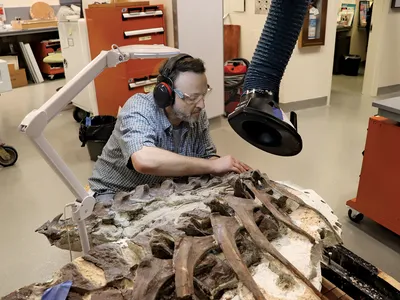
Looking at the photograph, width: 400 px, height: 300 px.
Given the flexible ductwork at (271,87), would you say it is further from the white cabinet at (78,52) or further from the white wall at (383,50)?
the white wall at (383,50)

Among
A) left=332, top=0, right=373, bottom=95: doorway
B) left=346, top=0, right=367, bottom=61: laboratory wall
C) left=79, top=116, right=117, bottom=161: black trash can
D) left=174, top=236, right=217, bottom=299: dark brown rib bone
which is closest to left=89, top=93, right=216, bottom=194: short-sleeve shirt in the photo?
left=174, top=236, right=217, bottom=299: dark brown rib bone

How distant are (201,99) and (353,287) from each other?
99 centimetres

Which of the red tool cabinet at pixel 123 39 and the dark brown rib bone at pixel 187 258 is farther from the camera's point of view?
the red tool cabinet at pixel 123 39

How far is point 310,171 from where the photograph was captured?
11.1 ft

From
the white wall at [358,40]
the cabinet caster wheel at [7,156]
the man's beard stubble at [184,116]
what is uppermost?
the man's beard stubble at [184,116]

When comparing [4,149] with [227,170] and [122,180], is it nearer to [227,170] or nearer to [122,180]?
[122,180]

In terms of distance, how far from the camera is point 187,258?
1.11 meters

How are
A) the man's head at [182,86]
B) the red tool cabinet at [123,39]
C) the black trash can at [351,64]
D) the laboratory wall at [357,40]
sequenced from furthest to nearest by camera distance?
the laboratory wall at [357,40] → the black trash can at [351,64] → the red tool cabinet at [123,39] → the man's head at [182,86]

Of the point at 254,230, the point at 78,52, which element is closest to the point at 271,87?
the point at 254,230

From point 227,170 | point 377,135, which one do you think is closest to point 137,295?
point 227,170

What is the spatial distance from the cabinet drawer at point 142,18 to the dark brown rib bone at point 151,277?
114 inches

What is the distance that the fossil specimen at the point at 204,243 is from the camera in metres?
1.07

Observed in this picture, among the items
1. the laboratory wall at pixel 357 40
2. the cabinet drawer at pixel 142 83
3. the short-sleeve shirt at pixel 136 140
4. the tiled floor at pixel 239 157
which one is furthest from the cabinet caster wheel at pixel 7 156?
the laboratory wall at pixel 357 40

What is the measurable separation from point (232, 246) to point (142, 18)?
2988 millimetres
